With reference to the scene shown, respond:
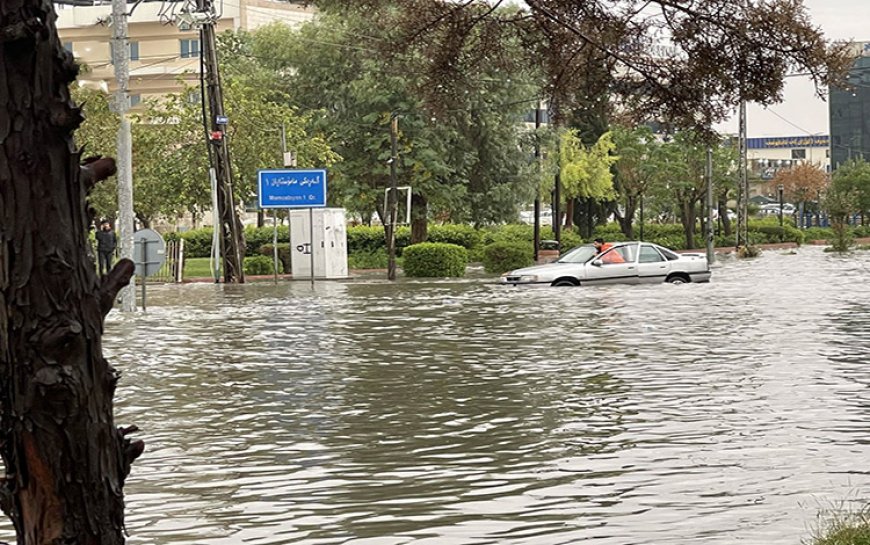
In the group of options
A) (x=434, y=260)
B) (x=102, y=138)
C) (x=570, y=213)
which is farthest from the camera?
(x=570, y=213)

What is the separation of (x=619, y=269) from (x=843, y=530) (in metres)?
31.2

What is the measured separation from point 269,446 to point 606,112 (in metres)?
3.77

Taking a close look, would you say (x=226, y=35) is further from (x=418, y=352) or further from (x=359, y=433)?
(x=359, y=433)

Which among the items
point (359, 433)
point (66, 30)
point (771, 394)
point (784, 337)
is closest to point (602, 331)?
point (784, 337)

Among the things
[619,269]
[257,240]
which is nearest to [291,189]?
[619,269]

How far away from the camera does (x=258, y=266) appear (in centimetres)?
5291

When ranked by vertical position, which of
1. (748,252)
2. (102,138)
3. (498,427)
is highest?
(102,138)

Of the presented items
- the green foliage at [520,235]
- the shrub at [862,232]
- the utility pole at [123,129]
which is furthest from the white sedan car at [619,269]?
the shrub at [862,232]

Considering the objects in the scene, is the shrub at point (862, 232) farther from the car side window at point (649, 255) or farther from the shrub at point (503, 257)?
the car side window at point (649, 255)

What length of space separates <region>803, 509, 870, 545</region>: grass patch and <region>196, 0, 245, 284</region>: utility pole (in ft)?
117

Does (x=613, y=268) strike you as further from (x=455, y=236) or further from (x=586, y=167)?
(x=586, y=167)

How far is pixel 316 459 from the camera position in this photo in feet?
36.8

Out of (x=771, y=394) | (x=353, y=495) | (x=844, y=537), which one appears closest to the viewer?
(x=844, y=537)

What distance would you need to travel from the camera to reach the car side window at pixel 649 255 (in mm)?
38719
